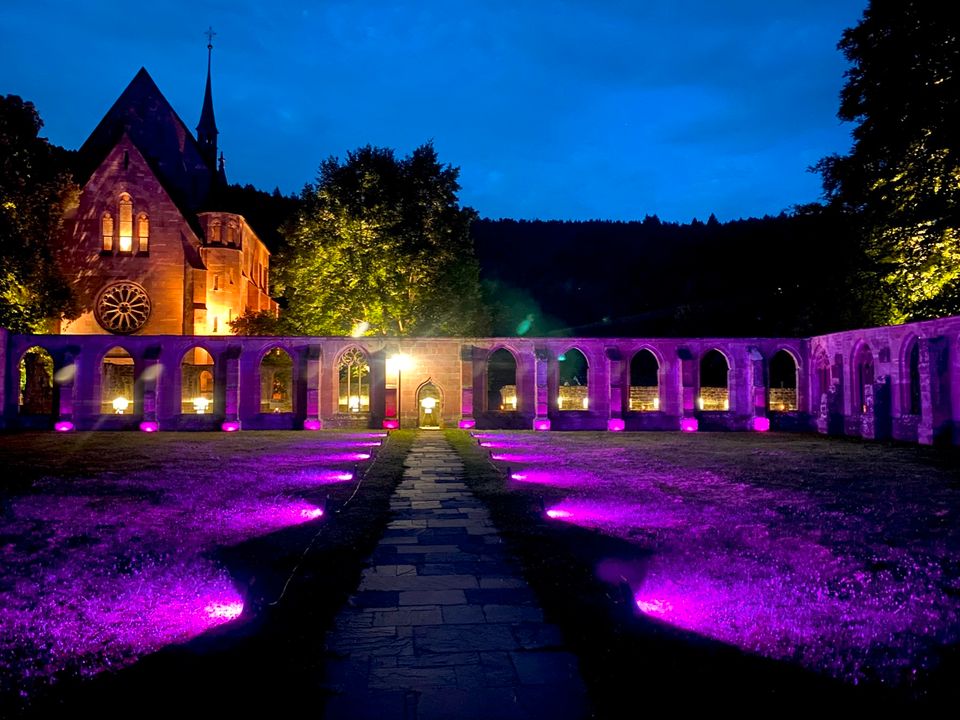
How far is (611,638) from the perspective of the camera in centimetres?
414

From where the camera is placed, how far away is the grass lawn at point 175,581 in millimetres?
3582

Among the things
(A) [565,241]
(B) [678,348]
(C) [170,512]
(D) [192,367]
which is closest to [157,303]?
(D) [192,367]

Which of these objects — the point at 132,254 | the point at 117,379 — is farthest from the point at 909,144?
the point at 132,254

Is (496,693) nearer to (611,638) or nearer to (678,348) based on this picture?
(611,638)

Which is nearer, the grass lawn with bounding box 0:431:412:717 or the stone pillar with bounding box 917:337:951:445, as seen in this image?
the grass lawn with bounding box 0:431:412:717

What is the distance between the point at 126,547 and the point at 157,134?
44.6m

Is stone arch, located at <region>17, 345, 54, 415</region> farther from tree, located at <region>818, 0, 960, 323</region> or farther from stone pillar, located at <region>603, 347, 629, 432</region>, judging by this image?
tree, located at <region>818, 0, 960, 323</region>

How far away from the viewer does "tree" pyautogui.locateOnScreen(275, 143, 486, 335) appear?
31719mm

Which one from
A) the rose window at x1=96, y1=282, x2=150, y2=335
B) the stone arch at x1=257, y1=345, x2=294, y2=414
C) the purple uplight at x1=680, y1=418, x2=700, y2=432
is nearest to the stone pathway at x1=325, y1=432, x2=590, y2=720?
the purple uplight at x1=680, y1=418, x2=700, y2=432

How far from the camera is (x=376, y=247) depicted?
104 ft

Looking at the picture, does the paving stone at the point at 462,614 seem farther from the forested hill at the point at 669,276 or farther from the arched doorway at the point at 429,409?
the forested hill at the point at 669,276

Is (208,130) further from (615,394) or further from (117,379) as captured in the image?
(615,394)

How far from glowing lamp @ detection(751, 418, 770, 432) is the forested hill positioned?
20.1ft

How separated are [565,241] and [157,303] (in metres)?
87.5
